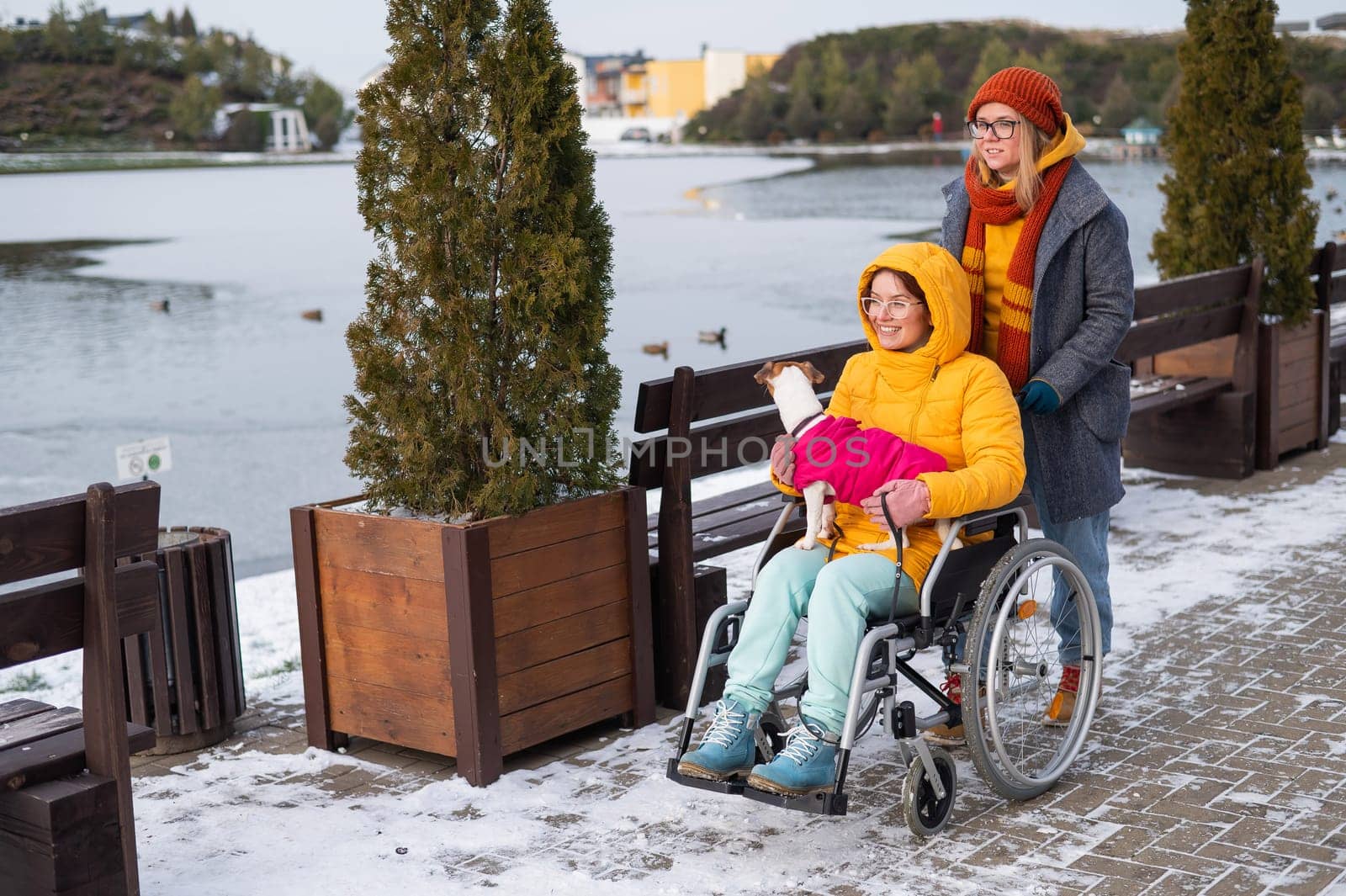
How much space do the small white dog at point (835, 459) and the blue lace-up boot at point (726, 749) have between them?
450 millimetres

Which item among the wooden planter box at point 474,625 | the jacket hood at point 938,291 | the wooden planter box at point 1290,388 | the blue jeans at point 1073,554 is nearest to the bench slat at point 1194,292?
the wooden planter box at point 1290,388

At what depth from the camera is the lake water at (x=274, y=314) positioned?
11797mm

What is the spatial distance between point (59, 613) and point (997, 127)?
2572 mm

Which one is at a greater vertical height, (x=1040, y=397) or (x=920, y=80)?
(x=920, y=80)

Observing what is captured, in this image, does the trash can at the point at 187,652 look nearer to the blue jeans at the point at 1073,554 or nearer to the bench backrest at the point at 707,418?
the bench backrest at the point at 707,418

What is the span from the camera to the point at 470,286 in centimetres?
396

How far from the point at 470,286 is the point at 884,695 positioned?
153 cm

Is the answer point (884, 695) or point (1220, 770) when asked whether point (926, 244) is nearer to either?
point (884, 695)

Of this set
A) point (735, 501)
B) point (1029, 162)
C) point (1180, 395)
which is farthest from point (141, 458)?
point (1180, 395)

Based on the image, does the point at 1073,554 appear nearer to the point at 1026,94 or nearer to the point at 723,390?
the point at 723,390

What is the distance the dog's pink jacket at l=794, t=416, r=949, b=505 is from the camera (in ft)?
11.3

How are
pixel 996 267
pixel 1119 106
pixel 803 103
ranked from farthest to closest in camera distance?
pixel 803 103
pixel 1119 106
pixel 996 267

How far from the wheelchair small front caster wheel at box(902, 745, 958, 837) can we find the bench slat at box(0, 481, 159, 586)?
5.78ft

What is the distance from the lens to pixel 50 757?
120 inches
